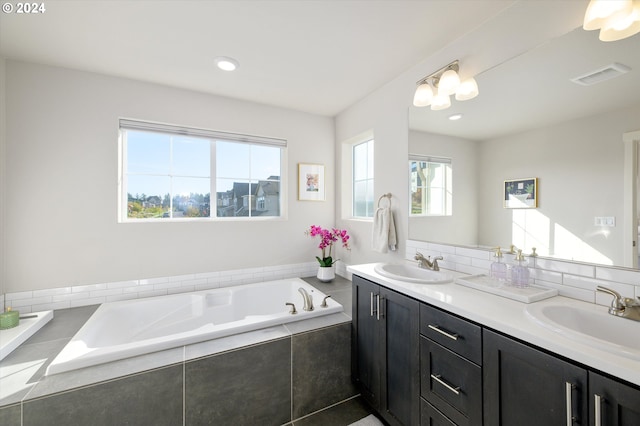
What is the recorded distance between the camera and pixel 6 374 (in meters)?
1.33

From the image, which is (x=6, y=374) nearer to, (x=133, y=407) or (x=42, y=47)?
(x=133, y=407)

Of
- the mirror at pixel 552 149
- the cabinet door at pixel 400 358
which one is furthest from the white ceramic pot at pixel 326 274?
the mirror at pixel 552 149

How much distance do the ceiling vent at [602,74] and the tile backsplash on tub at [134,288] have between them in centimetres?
272

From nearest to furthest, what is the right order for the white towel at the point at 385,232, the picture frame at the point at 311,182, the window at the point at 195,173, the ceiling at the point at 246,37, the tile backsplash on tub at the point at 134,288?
the ceiling at the point at 246,37 < the tile backsplash on tub at the point at 134,288 < the white towel at the point at 385,232 < the window at the point at 195,173 < the picture frame at the point at 311,182

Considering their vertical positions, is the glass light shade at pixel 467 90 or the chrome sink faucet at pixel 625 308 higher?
the glass light shade at pixel 467 90

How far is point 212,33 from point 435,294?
2.12 metres

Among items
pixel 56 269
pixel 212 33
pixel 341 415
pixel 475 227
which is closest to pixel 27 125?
pixel 56 269

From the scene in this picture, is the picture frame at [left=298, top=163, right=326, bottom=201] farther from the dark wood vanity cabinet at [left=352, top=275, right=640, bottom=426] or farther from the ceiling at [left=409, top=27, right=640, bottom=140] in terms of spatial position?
the ceiling at [left=409, top=27, right=640, bottom=140]

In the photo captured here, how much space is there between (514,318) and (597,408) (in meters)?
0.31

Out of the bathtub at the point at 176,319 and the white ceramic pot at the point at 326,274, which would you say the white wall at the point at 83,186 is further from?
the white ceramic pot at the point at 326,274

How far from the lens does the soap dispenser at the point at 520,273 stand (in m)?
1.36

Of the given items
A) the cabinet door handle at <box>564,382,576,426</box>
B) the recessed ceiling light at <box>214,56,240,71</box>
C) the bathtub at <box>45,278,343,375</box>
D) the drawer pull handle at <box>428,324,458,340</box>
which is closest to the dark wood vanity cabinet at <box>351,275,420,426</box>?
the drawer pull handle at <box>428,324,458,340</box>

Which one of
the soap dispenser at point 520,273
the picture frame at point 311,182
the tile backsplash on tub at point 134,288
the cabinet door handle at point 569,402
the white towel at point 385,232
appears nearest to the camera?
the cabinet door handle at point 569,402

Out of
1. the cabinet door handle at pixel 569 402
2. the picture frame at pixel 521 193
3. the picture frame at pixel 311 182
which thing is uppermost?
the picture frame at pixel 311 182
